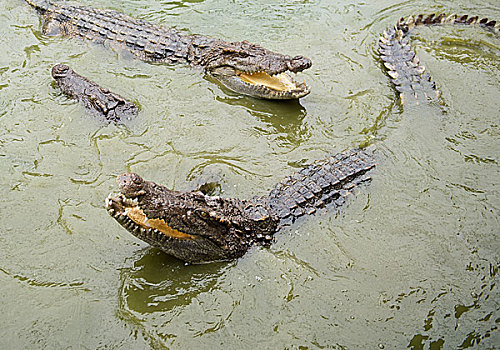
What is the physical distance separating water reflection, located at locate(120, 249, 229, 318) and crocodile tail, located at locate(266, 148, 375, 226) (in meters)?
0.72

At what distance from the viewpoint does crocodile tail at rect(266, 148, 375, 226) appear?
12.5 feet

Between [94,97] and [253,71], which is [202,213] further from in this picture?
[253,71]

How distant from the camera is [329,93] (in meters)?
5.62

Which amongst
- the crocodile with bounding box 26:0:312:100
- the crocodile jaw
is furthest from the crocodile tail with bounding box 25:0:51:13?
the crocodile jaw

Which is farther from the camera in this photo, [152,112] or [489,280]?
[152,112]

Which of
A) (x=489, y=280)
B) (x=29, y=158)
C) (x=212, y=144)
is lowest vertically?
(x=29, y=158)

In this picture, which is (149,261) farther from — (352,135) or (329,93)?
(329,93)

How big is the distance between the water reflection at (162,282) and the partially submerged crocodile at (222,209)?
0.38ft

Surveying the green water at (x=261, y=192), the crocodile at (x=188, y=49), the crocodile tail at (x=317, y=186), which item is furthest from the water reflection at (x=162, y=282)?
the crocodile at (x=188, y=49)

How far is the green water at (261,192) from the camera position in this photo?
323 cm

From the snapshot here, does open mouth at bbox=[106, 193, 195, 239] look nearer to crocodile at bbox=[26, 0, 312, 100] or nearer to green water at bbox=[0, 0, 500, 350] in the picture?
green water at bbox=[0, 0, 500, 350]

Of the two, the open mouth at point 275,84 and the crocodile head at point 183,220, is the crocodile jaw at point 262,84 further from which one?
the crocodile head at point 183,220

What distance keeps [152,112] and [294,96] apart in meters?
1.71

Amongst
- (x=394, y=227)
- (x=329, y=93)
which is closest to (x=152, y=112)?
(x=329, y=93)
